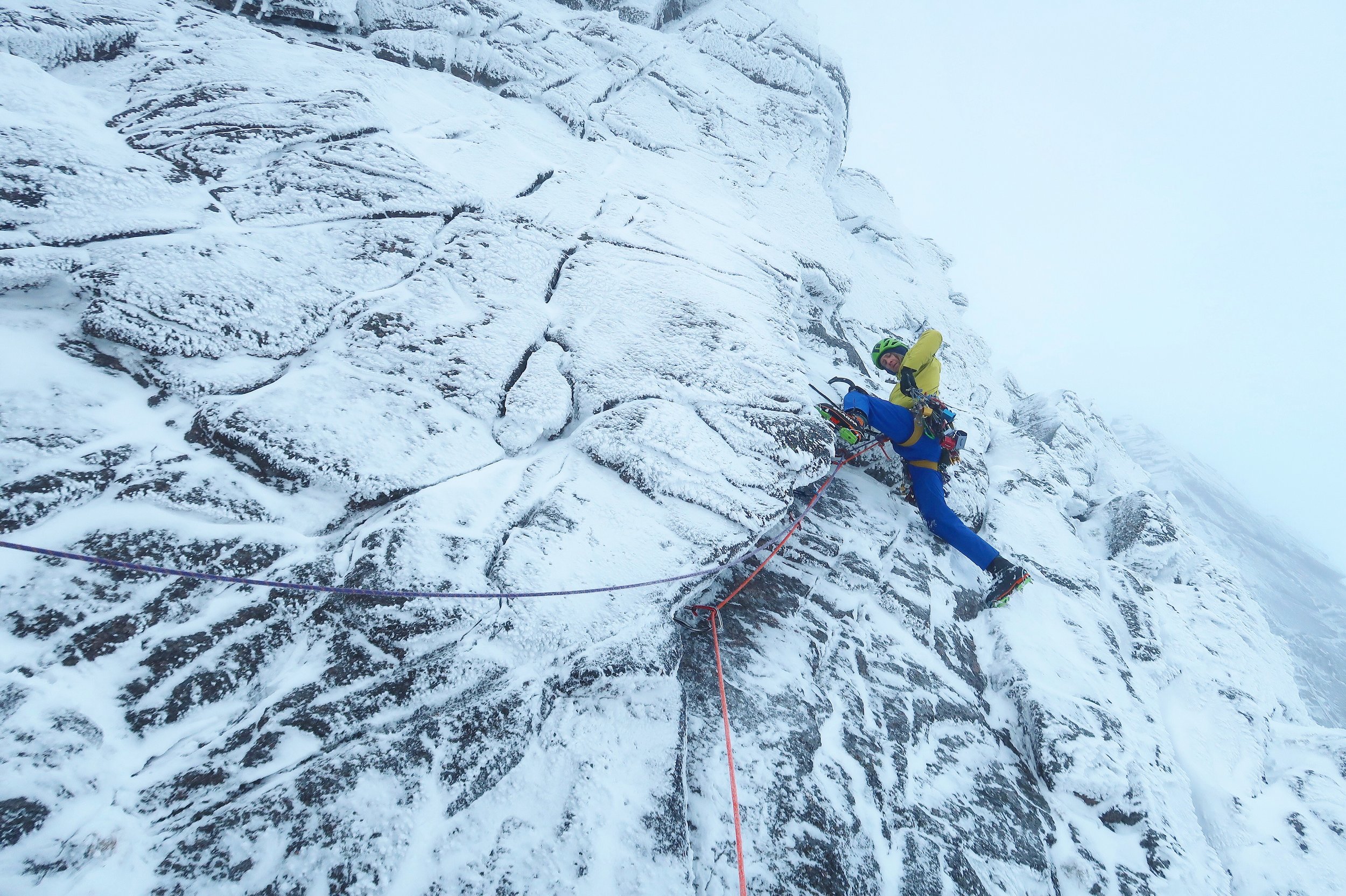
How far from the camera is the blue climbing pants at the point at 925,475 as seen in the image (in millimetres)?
4453

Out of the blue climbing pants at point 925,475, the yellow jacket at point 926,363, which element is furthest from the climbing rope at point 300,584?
the yellow jacket at point 926,363

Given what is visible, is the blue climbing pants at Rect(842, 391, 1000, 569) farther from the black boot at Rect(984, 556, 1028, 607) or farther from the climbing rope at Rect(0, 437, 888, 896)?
the climbing rope at Rect(0, 437, 888, 896)

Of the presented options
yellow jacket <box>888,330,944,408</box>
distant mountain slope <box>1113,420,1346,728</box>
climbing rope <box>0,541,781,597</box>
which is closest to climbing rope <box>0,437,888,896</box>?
climbing rope <box>0,541,781,597</box>

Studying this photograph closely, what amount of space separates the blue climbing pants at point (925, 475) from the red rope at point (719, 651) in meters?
0.38

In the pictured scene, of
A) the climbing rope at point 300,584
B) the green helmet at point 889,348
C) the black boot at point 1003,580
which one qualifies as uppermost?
the green helmet at point 889,348

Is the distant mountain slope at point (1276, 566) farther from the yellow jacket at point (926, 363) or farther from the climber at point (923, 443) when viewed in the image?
the yellow jacket at point (926, 363)

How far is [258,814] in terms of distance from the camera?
2.06 meters

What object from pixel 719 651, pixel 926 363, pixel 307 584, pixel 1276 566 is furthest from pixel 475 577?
pixel 1276 566

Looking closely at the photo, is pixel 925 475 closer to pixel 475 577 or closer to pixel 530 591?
pixel 530 591

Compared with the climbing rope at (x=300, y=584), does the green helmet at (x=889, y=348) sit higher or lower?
higher

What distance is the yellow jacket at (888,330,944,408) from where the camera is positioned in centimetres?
450

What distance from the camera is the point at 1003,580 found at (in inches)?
169

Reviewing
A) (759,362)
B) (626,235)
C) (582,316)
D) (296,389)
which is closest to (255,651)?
(296,389)

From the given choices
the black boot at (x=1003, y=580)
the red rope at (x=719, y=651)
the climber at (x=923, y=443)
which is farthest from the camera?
the climber at (x=923, y=443)
